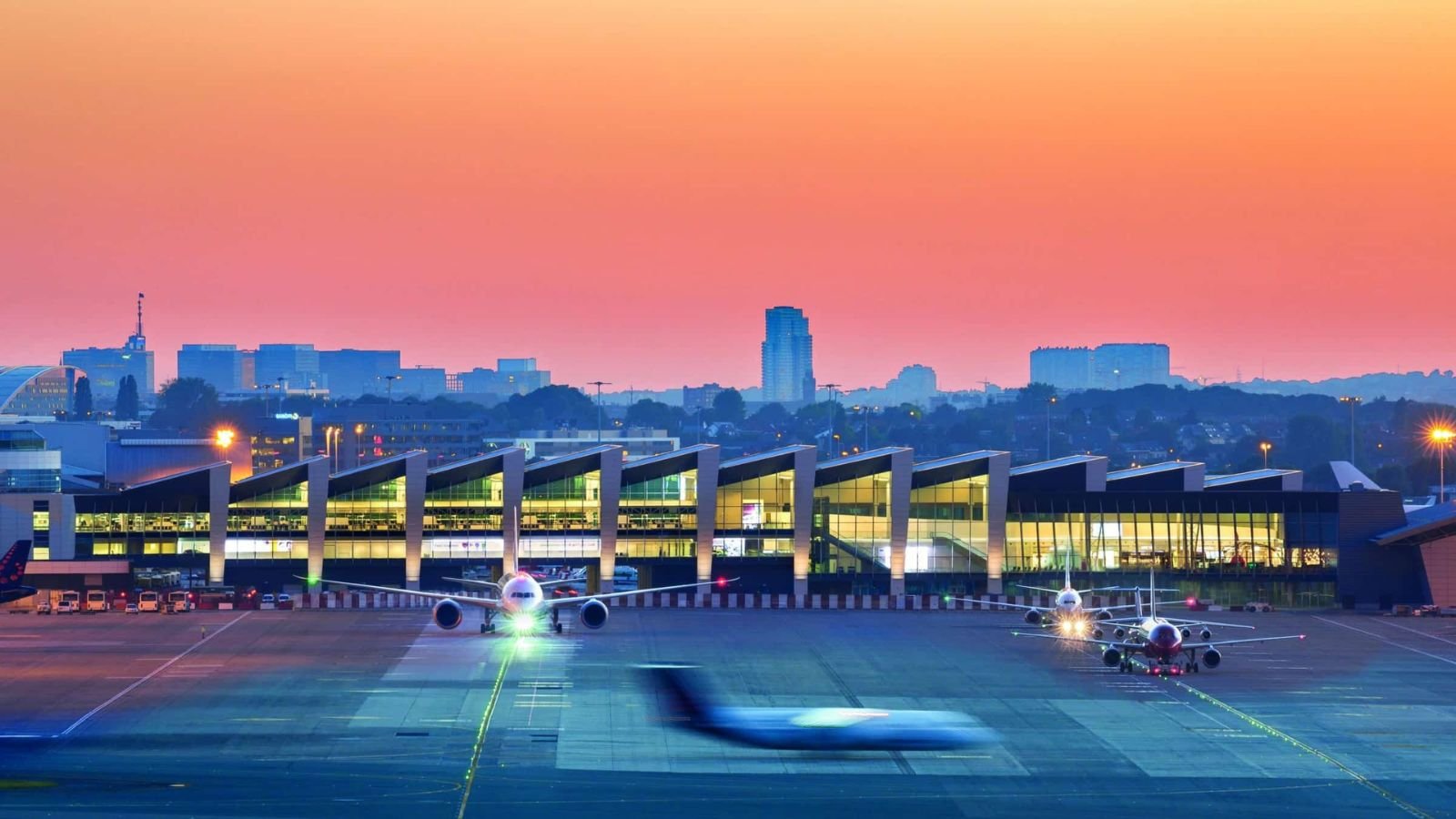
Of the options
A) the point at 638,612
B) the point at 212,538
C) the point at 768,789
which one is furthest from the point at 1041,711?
the point at 212,538

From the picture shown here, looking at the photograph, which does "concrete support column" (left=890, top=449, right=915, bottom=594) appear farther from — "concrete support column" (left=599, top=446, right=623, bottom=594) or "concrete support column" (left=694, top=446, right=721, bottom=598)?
"concrete support column" (left=599, top=446, right=623, bottom=594)

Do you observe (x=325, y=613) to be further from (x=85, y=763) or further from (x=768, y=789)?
(x=768, y=789)

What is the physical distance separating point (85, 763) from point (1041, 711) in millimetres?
37202

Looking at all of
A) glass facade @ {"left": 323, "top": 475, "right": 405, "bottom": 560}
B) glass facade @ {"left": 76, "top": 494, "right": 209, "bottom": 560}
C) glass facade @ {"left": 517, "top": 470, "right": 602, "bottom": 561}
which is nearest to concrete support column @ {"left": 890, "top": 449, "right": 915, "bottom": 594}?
glass facade @ {"left": 517, "top": 470, "right": 602, "bottom": 561}

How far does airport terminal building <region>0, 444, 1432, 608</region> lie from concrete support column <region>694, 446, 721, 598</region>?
0.43 feet

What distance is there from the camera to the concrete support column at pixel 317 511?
438ft

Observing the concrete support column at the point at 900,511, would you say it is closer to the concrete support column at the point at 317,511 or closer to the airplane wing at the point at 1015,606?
the airplane wing at the point at 1015,606

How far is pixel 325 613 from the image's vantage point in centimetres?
12094

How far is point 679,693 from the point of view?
82.6 meters

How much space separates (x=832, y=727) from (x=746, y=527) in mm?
67434

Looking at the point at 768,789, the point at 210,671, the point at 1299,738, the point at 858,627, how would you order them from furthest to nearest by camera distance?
the point at 858,627
the point at 210,671
the point at 1299,738
the point at 768,789

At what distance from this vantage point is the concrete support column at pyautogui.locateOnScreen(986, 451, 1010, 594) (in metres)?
137

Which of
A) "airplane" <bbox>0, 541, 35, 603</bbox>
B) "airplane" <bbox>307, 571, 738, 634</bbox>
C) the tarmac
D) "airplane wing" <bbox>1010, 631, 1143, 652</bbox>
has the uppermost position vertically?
"airplane" <bbox>0, 541, 35, 603</bbox>

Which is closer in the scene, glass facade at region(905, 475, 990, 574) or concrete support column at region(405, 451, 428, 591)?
concrete support column at region(405, 451, 428, 591)
